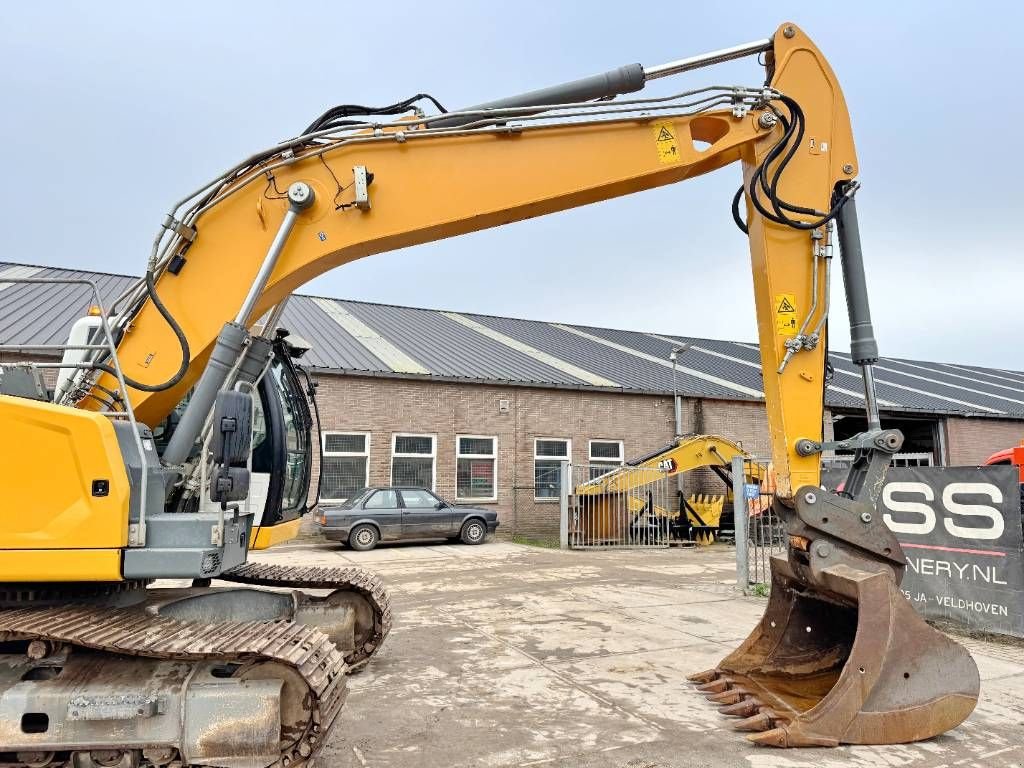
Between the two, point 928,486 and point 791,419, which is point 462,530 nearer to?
point 928,486

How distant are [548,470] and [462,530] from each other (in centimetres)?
418

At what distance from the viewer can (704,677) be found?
5273 millimetres

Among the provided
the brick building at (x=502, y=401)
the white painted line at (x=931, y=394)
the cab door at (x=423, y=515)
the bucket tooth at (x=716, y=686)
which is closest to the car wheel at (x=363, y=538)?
the cab door at (x=423, y=515)

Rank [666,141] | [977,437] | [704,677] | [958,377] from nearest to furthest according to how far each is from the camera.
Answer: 1. [666,141]
2. [704,677]
3. [977,437]
4. [958,377]

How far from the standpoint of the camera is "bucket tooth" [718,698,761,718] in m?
4.52

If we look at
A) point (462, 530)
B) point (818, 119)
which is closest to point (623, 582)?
point (462, 530)

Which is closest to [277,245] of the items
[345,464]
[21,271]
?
[345,464]

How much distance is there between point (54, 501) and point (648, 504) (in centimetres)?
1498

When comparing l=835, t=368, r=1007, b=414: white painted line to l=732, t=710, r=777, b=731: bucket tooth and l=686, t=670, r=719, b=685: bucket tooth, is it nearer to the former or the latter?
l=686, t=670, r=719, b=685: bucket tooth

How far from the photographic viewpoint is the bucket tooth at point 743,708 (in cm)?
452

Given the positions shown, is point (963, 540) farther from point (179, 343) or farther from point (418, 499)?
point (418, 499)

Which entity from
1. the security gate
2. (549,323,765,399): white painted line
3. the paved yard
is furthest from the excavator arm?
(549,323,765,399): white painted line

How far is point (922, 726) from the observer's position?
13.6 feet

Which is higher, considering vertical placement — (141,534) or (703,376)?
(703,376)
